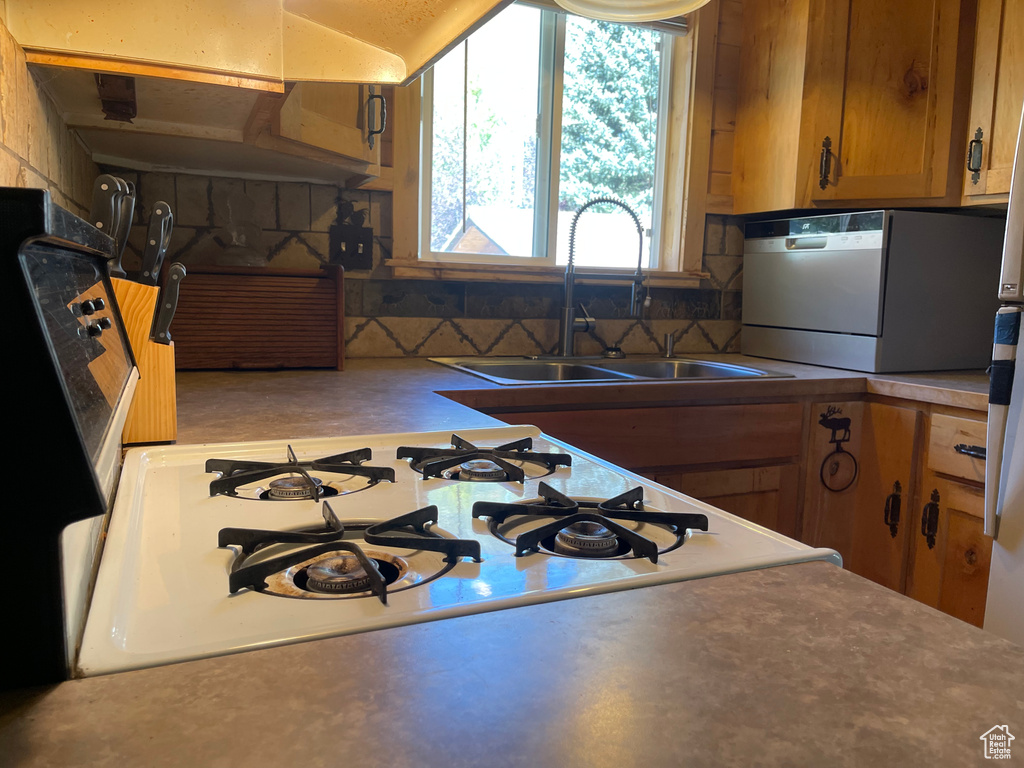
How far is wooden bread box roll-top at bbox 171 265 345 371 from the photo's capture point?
1860mm

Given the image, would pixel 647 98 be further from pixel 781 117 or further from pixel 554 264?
pixel 554 264

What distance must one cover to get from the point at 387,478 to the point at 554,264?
1.91m

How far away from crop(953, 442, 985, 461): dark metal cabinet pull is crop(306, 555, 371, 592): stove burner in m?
1.75

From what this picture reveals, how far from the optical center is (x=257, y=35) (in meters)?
1.12

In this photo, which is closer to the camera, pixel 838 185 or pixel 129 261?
pixel 129 261

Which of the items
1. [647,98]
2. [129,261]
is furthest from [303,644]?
[647,98]

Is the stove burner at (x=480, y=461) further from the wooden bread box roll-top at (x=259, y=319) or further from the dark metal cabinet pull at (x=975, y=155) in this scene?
the dark metal cabinet pull at (x=975, y=155)

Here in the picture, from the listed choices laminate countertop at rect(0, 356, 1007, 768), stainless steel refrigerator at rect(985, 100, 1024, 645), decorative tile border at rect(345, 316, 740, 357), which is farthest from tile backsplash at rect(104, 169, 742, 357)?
laminate countertop at rect(0, 356, 1007, 768)

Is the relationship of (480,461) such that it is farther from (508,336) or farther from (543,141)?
(543,141)

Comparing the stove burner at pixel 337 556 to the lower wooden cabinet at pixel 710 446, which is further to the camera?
the lower wooden cabinet at pixel 710 446

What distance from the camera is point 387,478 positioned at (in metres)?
0.85

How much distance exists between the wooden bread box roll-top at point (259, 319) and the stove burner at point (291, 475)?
107 cm

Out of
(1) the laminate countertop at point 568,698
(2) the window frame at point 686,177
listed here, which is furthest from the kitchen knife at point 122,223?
(2) the window frame at point 686,177

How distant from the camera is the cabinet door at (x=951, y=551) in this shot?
6.01 ft
